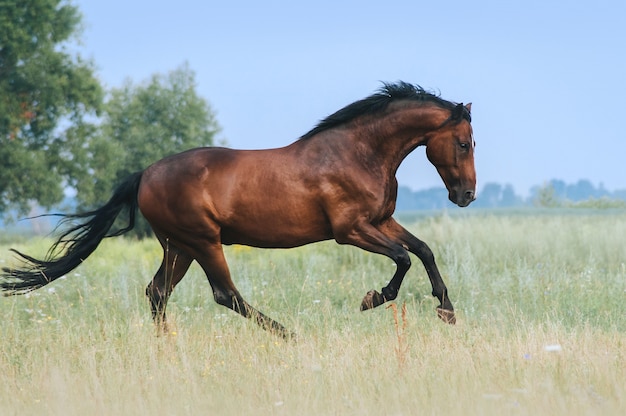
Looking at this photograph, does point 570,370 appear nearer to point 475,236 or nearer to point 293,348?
point 293,348

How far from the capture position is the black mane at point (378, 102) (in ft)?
25.3

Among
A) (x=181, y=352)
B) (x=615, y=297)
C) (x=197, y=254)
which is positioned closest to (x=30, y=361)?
(x=181, y=352)

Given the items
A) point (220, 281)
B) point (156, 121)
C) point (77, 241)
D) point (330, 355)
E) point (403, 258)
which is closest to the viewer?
point (330, 355)

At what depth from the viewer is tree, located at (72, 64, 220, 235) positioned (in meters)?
32.7

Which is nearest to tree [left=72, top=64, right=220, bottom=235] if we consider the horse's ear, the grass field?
the grass field

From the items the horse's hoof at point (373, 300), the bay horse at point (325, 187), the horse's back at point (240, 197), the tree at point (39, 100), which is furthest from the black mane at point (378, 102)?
the tree at point (39, 100)

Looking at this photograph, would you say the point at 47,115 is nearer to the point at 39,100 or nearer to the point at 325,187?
the point at 39,100

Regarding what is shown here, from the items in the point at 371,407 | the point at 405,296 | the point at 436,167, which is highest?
the point at 436,167

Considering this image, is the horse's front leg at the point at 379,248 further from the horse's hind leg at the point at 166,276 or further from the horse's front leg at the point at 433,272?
the horse's hind leg at the point at 166,276

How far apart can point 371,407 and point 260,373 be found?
4.04 ft

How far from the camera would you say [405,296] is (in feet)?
34.4

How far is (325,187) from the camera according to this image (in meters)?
7.54

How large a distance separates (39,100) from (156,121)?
6245mm

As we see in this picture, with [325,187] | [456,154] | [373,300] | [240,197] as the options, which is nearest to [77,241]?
[240,197]
